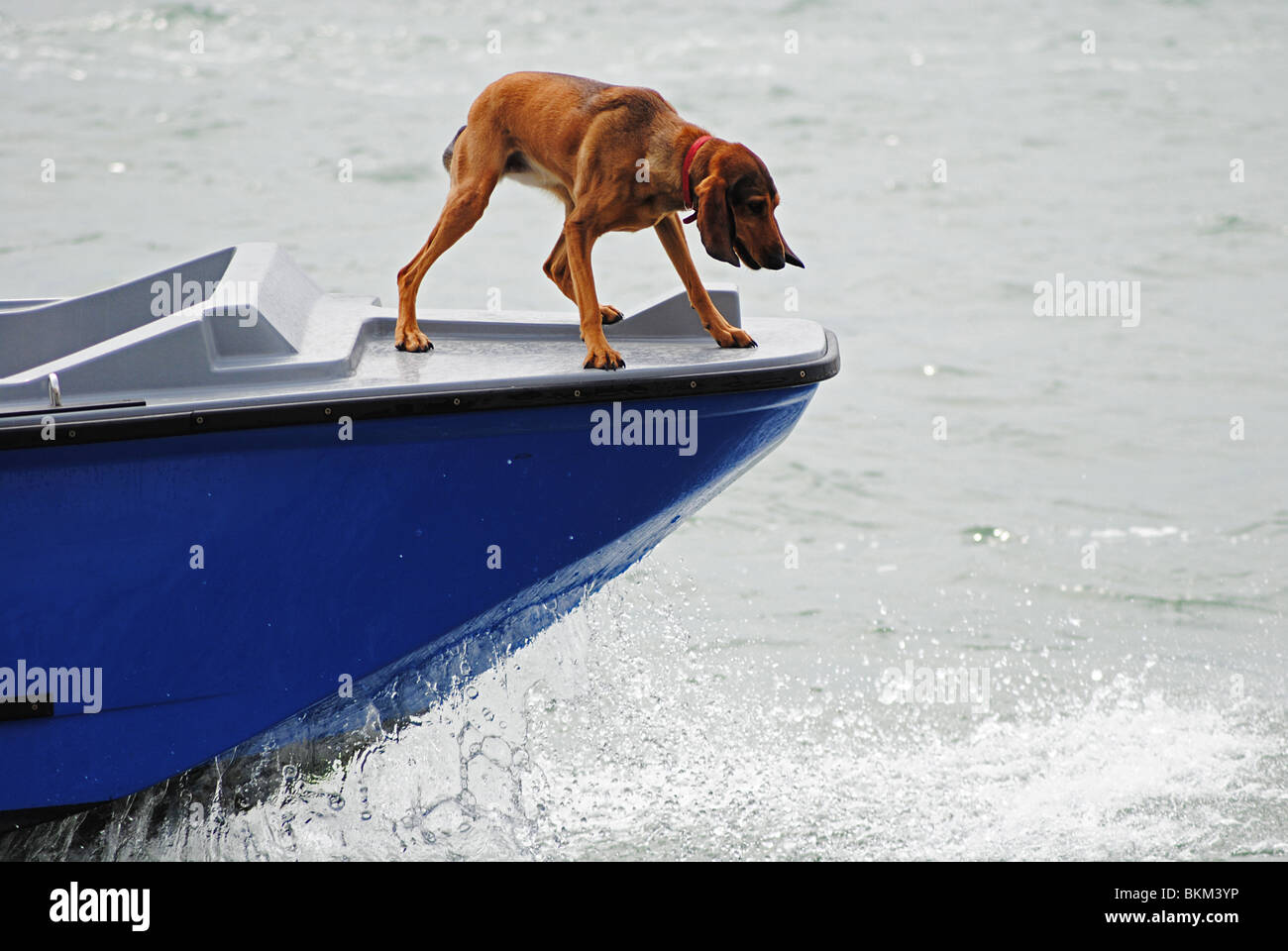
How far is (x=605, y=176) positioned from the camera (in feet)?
9.76

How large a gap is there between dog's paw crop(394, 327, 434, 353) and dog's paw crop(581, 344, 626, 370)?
0.42 meters

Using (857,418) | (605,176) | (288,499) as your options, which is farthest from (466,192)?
(857,418)

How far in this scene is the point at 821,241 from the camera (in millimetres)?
10133

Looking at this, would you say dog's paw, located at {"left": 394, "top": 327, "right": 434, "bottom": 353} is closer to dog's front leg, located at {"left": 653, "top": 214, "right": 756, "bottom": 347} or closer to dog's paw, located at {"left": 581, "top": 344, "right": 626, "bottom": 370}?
dog's paw, located at {"left": 581, "top": 344, "right": 626, "bottom": 370}

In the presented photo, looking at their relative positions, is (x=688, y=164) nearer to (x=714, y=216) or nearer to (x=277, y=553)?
(x=714, y=216)

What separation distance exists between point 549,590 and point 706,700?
116 cm

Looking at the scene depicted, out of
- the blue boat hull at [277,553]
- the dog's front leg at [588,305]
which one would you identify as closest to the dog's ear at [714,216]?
the dog's front leg at [588,305]

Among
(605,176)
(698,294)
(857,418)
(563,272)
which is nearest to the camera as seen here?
(605,176)

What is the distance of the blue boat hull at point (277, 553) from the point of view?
2.99 meters

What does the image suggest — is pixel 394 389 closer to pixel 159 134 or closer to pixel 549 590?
pixel 549 590

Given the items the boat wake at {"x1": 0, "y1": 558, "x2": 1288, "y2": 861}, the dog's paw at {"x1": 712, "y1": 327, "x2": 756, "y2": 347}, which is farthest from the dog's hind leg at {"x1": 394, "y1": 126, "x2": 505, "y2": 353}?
the boat wake at {"x1": 0, "y1": 558, "x2": 1288, "y2": 861}

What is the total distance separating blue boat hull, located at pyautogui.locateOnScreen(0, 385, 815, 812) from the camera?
118 inches

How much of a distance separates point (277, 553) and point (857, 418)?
14.1 ft

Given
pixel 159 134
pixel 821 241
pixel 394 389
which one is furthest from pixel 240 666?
pixel 159 134
